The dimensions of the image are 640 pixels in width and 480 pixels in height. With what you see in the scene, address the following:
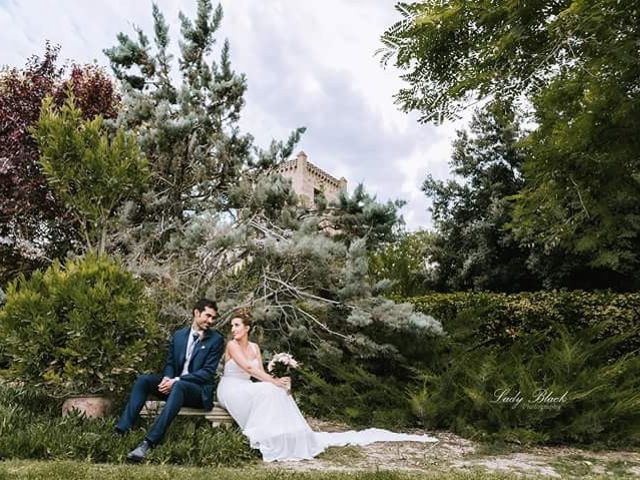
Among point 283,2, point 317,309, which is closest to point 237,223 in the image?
point 317,309

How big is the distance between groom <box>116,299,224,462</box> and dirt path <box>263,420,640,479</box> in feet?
3.39

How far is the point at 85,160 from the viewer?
6.30 metres

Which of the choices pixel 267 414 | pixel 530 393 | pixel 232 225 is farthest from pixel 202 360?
pixel 530 393

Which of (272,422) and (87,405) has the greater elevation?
(87,405)

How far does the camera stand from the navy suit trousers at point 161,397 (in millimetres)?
4598

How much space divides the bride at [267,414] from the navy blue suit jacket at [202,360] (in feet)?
0.71

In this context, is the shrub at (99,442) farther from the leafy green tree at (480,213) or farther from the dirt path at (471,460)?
the leafy green tree at (480,213)

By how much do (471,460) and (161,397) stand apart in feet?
10.2

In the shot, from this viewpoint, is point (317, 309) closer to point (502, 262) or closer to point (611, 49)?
point (611, 49)

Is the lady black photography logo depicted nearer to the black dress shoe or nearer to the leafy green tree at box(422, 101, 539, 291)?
the black dress shoe

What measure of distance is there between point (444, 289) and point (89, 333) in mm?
12583

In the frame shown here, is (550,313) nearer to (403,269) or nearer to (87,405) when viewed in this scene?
(403,269)

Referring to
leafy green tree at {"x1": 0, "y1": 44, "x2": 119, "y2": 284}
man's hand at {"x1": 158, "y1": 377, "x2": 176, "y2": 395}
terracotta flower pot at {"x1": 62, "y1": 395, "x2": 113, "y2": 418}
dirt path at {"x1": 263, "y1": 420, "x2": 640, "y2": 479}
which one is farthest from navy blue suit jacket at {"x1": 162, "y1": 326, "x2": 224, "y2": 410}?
leafy green tree at {"x1": 0, "y1": 44, "x2": 119, "y2": 284}

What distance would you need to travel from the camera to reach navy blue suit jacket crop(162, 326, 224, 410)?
5281 millimetres
